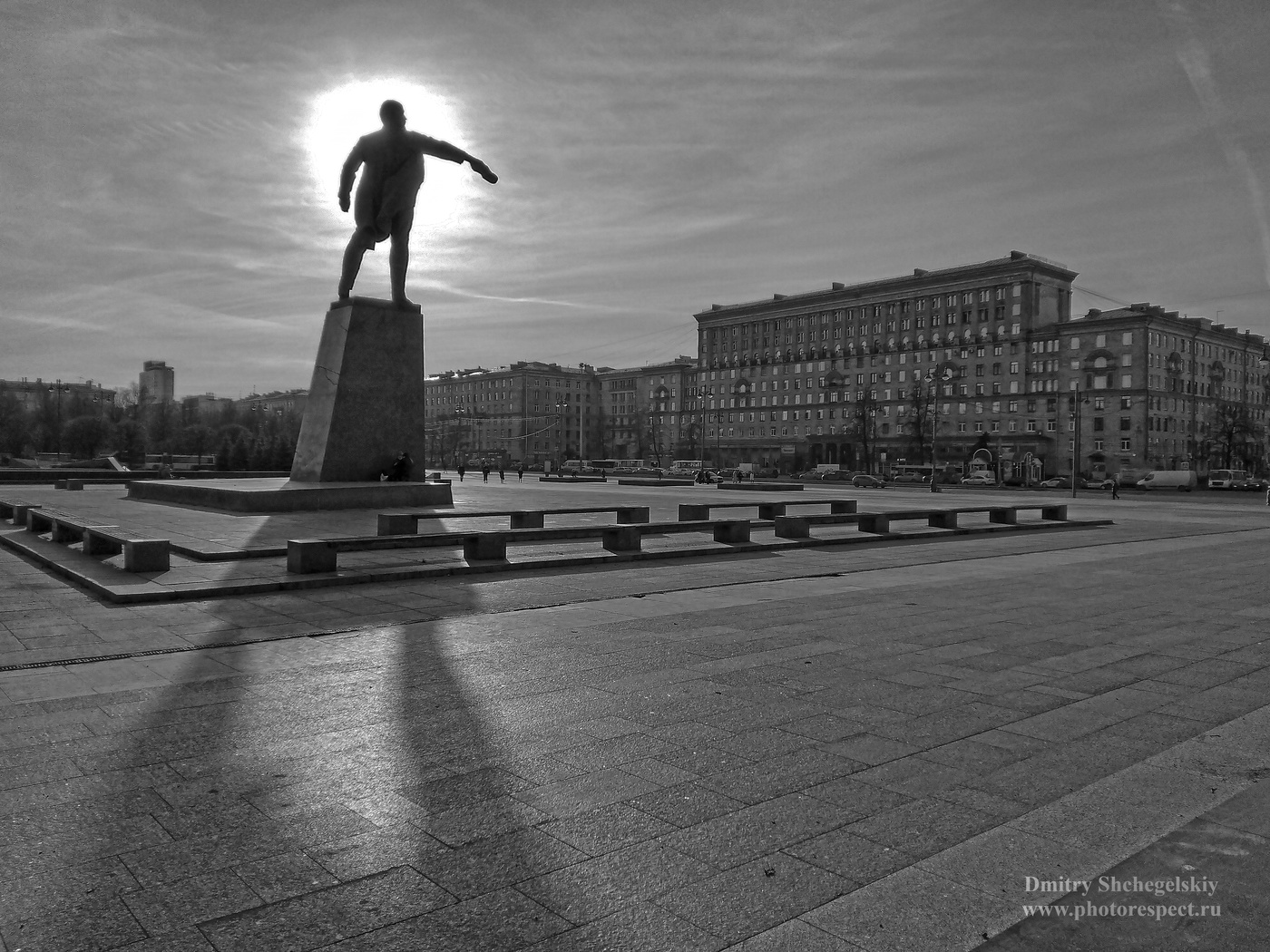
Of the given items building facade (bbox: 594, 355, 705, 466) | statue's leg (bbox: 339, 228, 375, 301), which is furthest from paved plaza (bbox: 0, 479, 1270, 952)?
building facade (bbox: 594, 355, 705, 466)

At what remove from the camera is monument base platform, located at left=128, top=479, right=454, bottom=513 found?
2002cm

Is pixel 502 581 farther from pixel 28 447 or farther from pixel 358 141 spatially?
pixel 28 447

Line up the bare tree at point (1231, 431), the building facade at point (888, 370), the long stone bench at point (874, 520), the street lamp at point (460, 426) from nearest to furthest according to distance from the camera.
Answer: the long stone bench at point (874, 520)
the bare tree at point (1231, 431)
the building facade at point (888, 370)
the street lamp at point (460, 426)

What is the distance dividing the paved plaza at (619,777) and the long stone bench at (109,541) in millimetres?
1643

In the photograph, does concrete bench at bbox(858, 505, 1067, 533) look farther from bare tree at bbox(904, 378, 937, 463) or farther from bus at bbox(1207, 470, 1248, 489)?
bare tree at bbox(904, 378, 937, 463)

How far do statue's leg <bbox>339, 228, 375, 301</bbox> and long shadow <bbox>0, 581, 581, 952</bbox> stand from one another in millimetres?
18649

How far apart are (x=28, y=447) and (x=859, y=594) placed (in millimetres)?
108189

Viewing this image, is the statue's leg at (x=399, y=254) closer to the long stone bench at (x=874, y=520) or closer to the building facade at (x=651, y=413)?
the long stone bench at (x=874, y=520)

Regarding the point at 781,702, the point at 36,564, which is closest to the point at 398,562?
the point at 36,564

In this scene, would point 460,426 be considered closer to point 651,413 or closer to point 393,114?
point 651,413

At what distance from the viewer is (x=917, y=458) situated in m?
106

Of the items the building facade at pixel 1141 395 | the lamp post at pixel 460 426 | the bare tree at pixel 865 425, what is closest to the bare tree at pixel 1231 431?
the building facade at pixel 1141 395

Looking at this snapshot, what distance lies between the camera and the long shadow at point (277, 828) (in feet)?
10.7

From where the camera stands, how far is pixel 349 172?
2322cm
